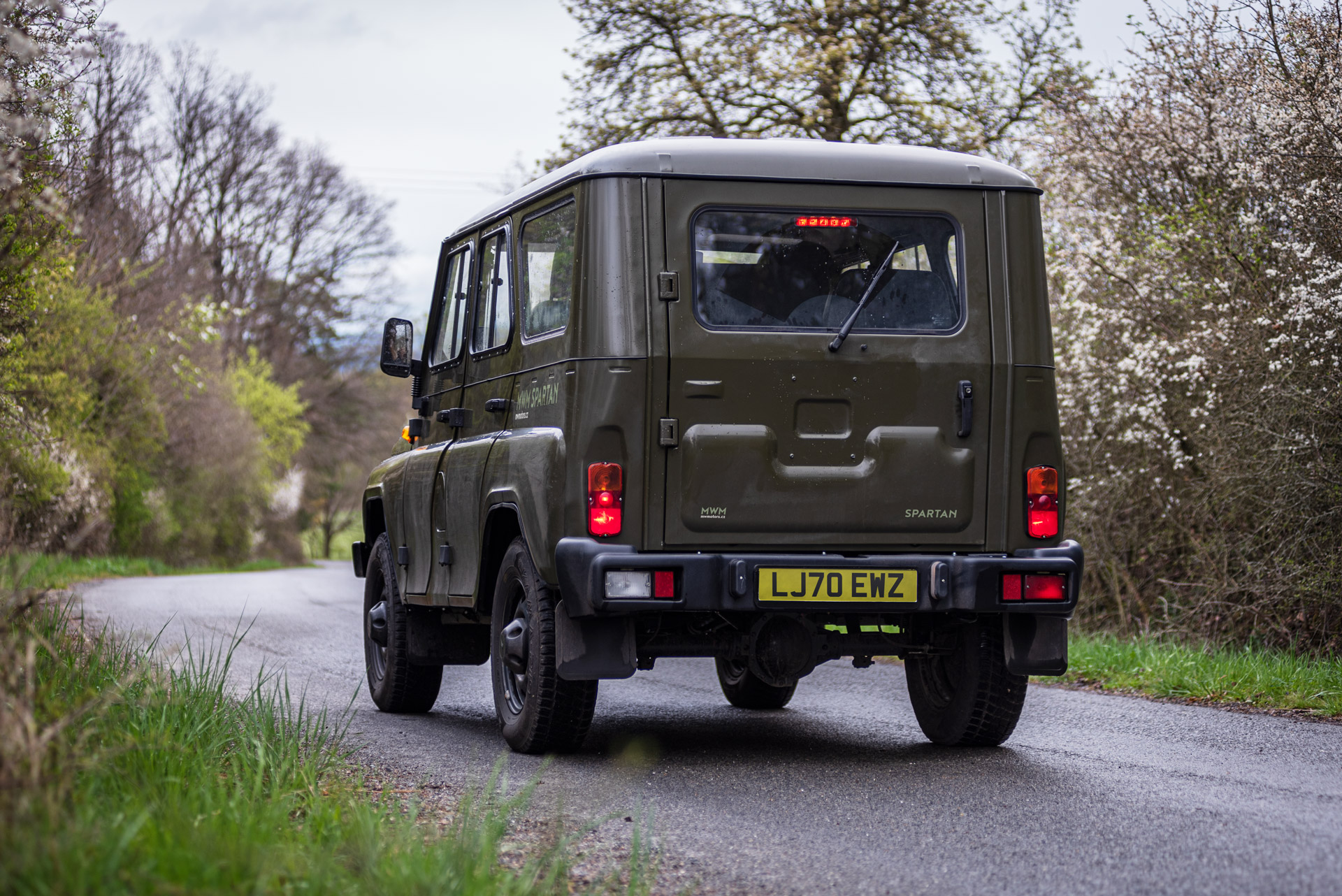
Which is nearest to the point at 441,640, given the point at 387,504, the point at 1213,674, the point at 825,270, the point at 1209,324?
the point at 387,504

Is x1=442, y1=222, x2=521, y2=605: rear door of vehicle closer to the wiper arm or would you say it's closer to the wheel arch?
the wheel arch

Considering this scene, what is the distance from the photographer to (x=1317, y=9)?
9977 millimetres

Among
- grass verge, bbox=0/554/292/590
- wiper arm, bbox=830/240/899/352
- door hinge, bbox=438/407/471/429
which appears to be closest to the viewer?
grass verge, bbox=0/554/292/590

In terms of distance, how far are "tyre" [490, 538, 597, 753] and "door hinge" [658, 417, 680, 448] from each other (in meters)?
0.81

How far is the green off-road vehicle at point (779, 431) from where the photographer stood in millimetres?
6098

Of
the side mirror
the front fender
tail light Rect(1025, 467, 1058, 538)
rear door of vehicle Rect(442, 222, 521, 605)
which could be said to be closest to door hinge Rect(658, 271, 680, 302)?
rear door of vehicle Rect(442, 222, 521, 605)

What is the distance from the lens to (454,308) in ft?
26.7

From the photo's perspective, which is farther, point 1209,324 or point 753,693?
point 1209,324

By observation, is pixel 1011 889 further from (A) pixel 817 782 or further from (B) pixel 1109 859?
(A) pixel 817 782

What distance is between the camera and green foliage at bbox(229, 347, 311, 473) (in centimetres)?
3933

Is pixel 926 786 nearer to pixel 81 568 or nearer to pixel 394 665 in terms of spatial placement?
pixel 394 665

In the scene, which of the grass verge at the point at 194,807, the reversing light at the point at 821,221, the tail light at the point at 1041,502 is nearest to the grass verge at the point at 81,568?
the grass verge at the point at 194,807

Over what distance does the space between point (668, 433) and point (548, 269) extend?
1077 mm

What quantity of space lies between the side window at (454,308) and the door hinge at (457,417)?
13.1 inches
